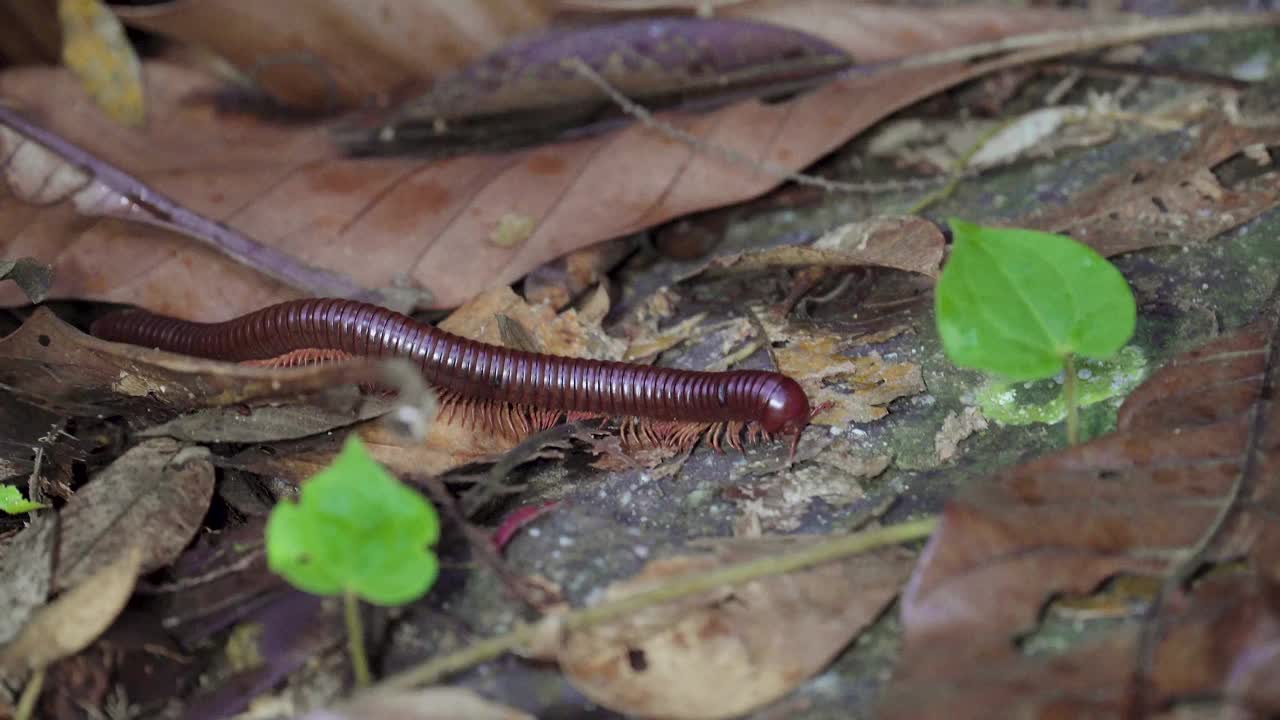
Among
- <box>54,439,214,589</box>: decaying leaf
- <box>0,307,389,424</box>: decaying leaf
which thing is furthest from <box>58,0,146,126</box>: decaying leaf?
<box>54,439,214,589</box>: decaying leaf

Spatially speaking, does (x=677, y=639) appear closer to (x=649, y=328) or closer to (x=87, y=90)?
(x=649, y=328)

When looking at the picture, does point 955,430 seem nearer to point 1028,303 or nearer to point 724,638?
point 1028,303

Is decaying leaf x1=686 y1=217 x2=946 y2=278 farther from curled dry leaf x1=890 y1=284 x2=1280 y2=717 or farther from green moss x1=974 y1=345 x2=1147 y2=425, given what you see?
curled dry leaf x1=890 y1=284 x2=1280 y2=717

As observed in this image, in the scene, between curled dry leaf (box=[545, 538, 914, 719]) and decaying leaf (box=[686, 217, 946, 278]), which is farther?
decaying leaf (box=[686, 217, 946, 278])

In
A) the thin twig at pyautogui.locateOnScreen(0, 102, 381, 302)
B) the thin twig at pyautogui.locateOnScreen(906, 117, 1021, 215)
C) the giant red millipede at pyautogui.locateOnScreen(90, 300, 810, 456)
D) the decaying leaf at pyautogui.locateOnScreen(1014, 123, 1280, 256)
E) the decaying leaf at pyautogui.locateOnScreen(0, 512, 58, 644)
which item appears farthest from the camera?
the thin twig at pyautogui.locateOnScreen(906, 117, 1021, 215)

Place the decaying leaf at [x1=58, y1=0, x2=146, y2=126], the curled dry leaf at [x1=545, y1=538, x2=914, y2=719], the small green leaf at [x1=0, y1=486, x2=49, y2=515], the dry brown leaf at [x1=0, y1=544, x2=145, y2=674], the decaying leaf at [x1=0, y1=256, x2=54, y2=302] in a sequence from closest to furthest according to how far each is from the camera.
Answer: the curled dry leaf at [x1=545, y1=538, x2=914, y2=719] < the dry brown leaf at [x1=0, y1=544, x2=145, y2=674] < the small green leaf at [x1=0, y1=486, x2=49, y2=515] < the decaying leaf at [x1=0, y1=256, x2=54, y2=302] < the decaying leaf at [x1=58, y1=0, x2=146, y2=126]

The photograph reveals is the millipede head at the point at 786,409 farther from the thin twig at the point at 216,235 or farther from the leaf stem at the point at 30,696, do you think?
the leaf stem at the point at 30,696
